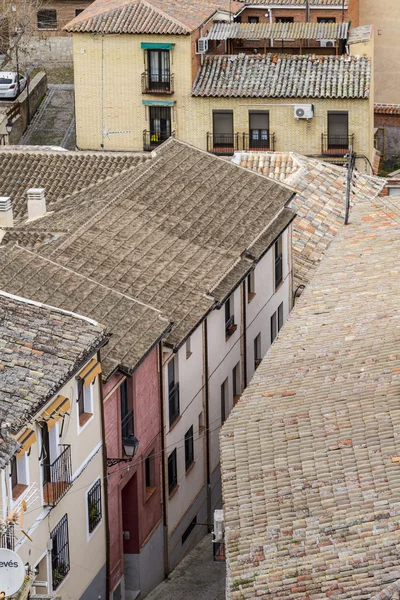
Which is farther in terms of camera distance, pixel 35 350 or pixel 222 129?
pixel 222 129

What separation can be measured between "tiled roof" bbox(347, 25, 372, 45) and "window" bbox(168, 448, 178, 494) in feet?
115

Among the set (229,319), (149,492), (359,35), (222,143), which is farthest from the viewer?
(359,35)

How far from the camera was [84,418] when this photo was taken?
1177 inches

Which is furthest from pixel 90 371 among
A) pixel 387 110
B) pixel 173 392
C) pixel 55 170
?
pixel 387 110

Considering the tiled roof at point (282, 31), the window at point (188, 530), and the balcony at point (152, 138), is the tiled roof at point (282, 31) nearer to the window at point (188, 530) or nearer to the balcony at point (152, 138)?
the balcony at point (152, 138)

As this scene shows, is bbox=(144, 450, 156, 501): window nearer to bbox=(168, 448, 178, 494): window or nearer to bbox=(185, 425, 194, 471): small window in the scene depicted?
bbox=(168, 448, 178, 494): window

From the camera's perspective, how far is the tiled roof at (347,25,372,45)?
6719cm

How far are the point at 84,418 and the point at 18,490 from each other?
3.14 meters

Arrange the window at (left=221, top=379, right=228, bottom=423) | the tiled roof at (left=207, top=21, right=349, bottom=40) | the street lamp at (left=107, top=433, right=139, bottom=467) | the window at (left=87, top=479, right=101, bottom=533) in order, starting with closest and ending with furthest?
the window at (left=87, top=479, right=101, bottom=533) → the street lamp at (left=107, top=433, right=139, bottom=467) → the window at (left=221, top=379, right=228, bottom=423) → the tiled roof at (left=207, top=21, right=349, bottom=40)

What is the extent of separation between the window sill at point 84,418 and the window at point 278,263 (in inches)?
593

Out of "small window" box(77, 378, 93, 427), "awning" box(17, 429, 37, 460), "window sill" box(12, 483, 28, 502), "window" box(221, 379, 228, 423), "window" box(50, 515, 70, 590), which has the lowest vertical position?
"window" box(221, 379, 228, 423)

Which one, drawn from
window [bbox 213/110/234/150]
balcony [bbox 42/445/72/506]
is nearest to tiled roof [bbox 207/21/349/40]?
window [bbox 213/110/234/150]

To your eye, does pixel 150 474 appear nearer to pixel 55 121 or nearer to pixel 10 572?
pixel 10 572

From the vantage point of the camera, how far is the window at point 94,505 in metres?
30.7
